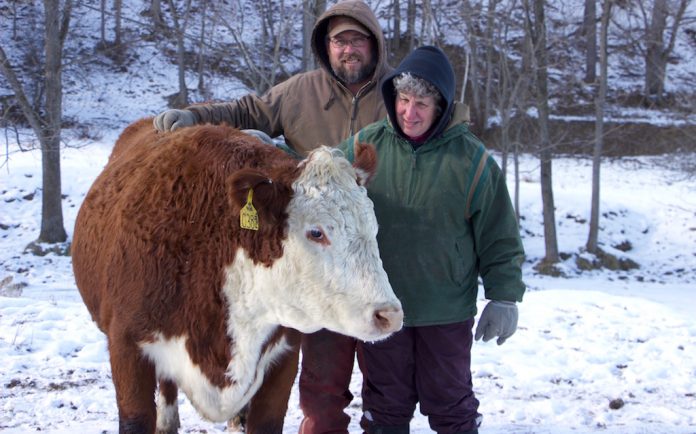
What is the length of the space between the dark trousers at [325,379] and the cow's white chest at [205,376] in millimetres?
463

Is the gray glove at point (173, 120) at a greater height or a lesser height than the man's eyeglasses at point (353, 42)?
lesser

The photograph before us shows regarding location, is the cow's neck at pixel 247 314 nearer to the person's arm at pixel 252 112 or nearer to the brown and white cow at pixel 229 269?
the brown and white cow at pixel 229 269

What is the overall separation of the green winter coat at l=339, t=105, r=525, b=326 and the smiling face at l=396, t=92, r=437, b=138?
0.08 meters

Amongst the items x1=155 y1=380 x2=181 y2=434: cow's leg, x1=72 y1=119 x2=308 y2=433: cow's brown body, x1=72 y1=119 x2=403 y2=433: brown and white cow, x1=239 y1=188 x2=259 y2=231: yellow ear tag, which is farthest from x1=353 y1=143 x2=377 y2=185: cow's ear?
x1=155 y1=380 x2=181 y2=434: cow's leg

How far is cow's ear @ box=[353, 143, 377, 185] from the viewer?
3.05 metres

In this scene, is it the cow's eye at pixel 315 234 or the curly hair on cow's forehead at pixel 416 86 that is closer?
the cow's eye at pixel 315 234

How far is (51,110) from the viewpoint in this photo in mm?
13016

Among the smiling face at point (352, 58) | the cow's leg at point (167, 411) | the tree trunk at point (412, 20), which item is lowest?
the cow's leg at point (167, 411)

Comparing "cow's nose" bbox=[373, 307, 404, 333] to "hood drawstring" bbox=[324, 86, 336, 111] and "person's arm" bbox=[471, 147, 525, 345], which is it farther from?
"hood drawstring" bbox=[324, 86, 336, 111]

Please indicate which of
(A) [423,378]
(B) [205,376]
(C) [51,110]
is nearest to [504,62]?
(C) [51,110]

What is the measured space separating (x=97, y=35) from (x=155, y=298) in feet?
93.5

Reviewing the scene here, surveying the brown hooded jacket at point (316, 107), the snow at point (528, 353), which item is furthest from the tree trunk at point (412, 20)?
the brown hooded jacket at point (316, 107)

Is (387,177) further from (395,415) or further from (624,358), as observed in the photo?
(624,358)

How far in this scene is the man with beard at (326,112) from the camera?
362 centimetres
